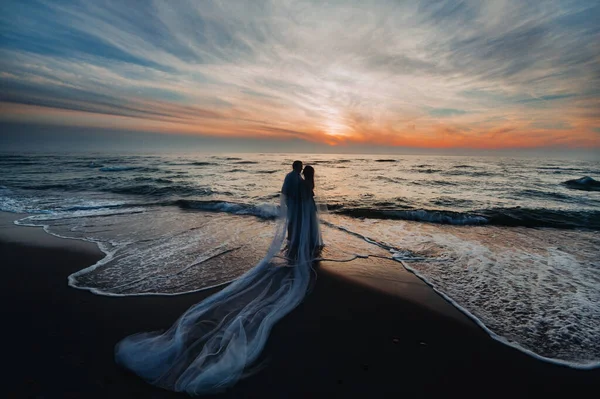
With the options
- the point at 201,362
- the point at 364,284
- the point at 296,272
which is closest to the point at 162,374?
the point at 201,362

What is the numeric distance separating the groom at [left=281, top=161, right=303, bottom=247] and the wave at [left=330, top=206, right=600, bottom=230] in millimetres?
6119

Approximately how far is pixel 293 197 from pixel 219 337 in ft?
13.7

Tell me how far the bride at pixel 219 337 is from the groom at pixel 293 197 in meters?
1.45

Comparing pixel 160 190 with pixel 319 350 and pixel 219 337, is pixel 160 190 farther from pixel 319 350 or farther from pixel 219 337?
pixel 319 350

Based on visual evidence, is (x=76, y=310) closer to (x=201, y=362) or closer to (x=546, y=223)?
(x=201, y=362)

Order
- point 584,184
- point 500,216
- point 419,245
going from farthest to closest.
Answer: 1. point 584,184
2. point 500,216
3. point 419,245

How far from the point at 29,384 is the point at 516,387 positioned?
16.5 feet

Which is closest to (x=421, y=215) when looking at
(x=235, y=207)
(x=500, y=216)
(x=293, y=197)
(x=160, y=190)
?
(x=500, y=216)

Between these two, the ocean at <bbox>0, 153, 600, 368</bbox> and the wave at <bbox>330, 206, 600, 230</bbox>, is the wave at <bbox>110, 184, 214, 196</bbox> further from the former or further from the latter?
the wave at <bbox>330, 206, 600, 230</bbox>

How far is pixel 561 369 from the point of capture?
3217 millimetres

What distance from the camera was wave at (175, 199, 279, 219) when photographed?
1253 centimetres

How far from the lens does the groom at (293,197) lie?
691 cm

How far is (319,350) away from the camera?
3.36 metres

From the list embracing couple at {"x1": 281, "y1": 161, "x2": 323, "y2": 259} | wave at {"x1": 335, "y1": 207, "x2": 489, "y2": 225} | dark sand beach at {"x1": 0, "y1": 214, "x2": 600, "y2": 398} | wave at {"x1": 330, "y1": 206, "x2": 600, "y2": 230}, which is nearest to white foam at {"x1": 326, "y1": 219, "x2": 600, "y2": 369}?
dark sand beach at {"x1": 0, "y1": 214, "x2": 600, "y2": 398}
